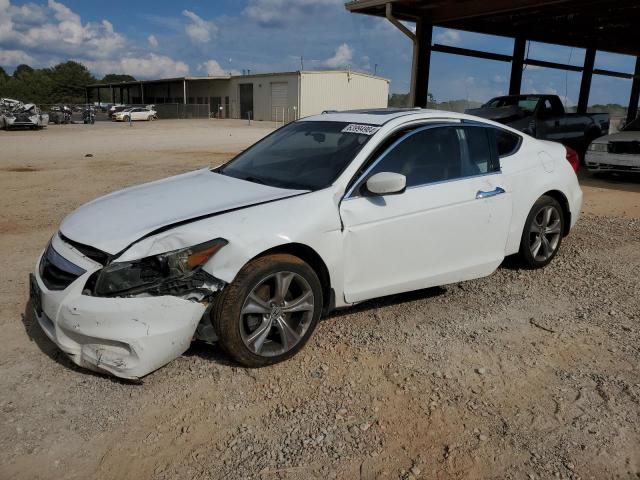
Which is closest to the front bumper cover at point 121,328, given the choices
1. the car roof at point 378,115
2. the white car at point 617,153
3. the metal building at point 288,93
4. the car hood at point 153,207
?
the car hood at point 153,207

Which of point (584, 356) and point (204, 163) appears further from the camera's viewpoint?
point (204, 163)

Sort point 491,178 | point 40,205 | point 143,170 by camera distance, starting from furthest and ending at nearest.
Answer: point 143,170
point 40,205
point 491,178

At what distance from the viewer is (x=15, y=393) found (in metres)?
3.08

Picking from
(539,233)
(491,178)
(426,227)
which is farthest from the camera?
Result: (539,233)

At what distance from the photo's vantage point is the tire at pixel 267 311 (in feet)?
10.4

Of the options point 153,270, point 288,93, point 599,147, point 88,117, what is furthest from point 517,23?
point 88,117

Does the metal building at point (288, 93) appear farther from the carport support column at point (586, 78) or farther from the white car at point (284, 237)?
the white car at point (284, 237)

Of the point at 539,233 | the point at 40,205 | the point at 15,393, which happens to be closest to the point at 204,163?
the point at 40,205

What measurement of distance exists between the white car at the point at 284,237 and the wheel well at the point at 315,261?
1cm

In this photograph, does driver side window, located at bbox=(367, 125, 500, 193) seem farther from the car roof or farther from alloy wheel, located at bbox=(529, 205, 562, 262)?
alloy wheel, located at bbox=(529, 205, 562, 262)

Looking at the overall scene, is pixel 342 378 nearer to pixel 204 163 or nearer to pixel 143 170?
pixel 143 170

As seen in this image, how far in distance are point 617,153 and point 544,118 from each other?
2356 mm

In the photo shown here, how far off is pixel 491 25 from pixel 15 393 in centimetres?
1532

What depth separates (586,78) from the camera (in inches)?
738
